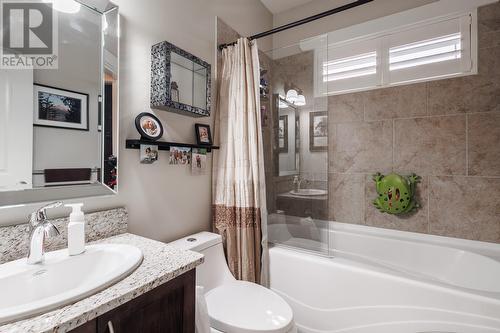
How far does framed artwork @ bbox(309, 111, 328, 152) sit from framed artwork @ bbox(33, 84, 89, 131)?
1644 millimetres

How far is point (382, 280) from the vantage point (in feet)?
4.51

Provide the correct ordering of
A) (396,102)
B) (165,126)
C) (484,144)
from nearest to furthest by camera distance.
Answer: (165,126)
(484,144)
(396,102)

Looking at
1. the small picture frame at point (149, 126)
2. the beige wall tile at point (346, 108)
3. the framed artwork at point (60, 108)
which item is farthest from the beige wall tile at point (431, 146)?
the framed artwork at point (60, 108)

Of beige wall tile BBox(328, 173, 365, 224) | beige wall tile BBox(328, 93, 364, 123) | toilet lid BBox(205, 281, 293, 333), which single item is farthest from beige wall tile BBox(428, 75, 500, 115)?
toilet lid BBox(205, 281, 293, 333)

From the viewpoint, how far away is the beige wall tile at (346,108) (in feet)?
7.41

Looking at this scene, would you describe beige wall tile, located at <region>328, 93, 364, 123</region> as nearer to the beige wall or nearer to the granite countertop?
the beige wall

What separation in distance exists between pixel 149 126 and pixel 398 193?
1.98 meters

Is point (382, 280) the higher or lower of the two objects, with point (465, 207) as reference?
lower

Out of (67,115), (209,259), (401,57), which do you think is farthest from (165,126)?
(401,57)

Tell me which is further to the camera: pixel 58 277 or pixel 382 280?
pixel 382 280

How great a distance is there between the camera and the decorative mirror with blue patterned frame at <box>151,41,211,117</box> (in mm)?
1374

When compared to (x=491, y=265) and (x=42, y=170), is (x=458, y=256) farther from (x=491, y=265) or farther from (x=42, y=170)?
(x=42, y=170)

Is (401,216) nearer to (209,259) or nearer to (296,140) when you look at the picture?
(296,140)

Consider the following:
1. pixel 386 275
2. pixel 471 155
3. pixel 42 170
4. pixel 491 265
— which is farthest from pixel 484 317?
pixel 42 170
